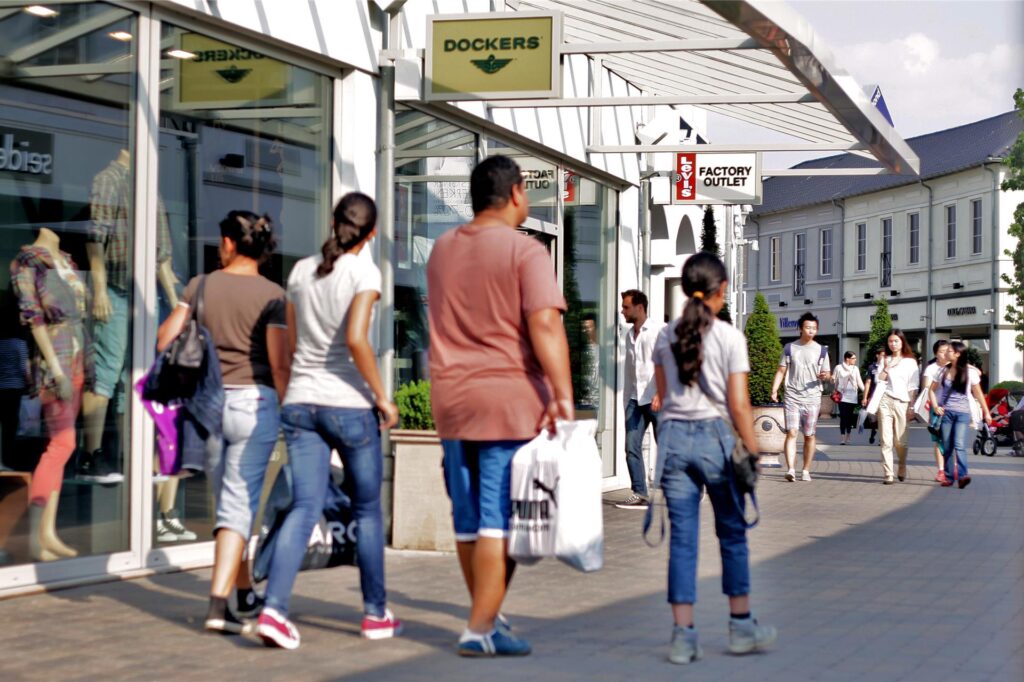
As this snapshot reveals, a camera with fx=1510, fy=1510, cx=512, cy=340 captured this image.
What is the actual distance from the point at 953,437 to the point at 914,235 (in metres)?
39.7

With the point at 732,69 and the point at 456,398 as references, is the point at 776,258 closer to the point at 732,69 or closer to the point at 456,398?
the point at 732,69

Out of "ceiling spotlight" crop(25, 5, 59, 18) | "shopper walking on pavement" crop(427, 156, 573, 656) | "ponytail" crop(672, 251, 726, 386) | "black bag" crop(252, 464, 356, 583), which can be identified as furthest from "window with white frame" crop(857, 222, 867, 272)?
"shopper walking on pavement" crop(427, 156, 573, 656)

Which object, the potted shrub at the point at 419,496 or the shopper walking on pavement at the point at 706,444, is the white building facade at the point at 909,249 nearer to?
the potted shrub at the point at 419,496

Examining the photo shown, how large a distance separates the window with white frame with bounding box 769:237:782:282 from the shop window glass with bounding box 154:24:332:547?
184 ft

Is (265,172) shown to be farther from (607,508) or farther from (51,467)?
(607,508)

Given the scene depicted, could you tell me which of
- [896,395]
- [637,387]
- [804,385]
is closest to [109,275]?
[637,387]

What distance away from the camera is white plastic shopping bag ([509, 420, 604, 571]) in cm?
570

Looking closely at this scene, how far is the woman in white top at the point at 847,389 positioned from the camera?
27.3 metres

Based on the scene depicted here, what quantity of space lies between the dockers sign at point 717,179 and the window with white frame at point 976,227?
36218 mm

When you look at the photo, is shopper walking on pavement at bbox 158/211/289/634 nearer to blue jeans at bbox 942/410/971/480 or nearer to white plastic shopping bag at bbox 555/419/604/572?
white plastic shopping bag at bbox 555/419/604/572

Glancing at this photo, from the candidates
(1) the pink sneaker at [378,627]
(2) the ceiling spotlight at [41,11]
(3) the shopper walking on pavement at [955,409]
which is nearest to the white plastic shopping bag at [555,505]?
(1) the pink sneaker at [378,627]

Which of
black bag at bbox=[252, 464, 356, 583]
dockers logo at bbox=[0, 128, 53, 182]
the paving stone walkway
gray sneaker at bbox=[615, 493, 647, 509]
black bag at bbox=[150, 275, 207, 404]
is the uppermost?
dockers logo at bbox=[0, 128, 53, 182]

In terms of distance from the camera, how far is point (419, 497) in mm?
9453

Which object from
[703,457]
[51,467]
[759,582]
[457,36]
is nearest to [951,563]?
[759,582]
